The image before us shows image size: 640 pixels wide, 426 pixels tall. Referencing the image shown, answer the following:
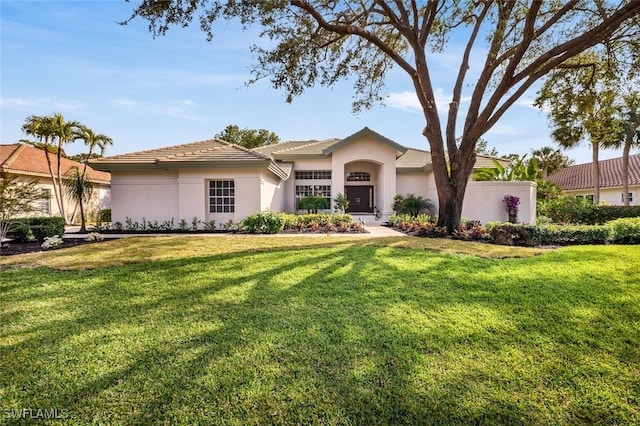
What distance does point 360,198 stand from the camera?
22219 millimetres

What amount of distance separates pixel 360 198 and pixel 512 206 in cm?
960

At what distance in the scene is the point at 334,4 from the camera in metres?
11.5

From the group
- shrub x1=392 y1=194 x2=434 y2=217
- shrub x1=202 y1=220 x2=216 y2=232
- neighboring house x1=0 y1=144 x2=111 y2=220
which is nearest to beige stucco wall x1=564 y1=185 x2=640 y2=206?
shrub x1=392 y1=194 x2=434 y2=217

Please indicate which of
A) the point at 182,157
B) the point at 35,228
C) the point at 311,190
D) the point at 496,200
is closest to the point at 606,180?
the point at 496,200

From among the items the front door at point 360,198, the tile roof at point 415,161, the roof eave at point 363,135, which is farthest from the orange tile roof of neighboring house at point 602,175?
the front door at point 360,198

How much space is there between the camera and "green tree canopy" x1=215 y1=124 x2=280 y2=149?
41.8m

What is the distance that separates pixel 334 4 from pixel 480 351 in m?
12.5

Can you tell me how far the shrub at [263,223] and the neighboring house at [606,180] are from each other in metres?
32.0

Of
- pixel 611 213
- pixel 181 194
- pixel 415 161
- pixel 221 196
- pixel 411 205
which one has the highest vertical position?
pixel 415 161

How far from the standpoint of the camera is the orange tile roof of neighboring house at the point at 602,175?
27834 millimetres

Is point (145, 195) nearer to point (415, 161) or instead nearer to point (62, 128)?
point (62, 128)

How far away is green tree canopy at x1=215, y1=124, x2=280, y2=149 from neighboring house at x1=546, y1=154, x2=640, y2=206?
35654mm

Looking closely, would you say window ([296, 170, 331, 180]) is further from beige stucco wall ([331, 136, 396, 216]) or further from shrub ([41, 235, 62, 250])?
shrub ([41, 235, 62, 250])

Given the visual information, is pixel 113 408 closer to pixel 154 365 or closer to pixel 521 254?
pixel 154 365
